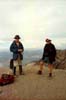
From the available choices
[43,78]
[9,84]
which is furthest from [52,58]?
[9,84]

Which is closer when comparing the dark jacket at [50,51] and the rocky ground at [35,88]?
the rocky ground at [35,88]

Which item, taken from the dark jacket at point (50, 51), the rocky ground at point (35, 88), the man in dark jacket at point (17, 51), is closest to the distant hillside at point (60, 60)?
the rocky ground at point (35, 88)

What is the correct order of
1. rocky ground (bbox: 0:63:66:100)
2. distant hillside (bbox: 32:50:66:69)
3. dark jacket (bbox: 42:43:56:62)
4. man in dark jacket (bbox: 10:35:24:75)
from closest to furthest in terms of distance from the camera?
1. rocky ground (bbox: 0:63:66:100)
2. dark jacket (bbox: 42:43:56:62)
3. man in dark jacket (bbox: 10:35:24:75)
4. distant hillside (bbox: 32:50:66:69)

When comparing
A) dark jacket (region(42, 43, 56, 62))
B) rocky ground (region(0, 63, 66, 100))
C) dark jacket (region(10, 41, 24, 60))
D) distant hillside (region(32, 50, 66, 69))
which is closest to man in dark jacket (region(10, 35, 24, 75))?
dark jacket (region(10, 41, 24, 60))

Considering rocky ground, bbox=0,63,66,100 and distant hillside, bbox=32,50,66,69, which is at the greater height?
distant hillside, bbox=32,50,66,69

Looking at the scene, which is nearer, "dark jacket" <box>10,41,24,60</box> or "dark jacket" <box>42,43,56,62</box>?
"dark jacket" <box>42,43,56,62</box>

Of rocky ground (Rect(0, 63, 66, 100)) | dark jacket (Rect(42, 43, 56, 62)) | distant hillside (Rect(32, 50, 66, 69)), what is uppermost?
dark jacket (Rect(42, 43, 56, 62))

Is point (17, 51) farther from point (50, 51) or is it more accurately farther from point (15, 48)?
point (50, 51)

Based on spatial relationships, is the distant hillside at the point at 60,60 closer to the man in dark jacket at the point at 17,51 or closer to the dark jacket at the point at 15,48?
the man in dark jacket at the point at 17,51

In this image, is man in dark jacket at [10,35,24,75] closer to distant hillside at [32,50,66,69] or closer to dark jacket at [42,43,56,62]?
dark jacket at [42,43,56,62]

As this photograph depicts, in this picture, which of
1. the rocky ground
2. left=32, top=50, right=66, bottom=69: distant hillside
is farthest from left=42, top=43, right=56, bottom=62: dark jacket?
left=32, top=50, right=66, bottom=69: distant hillside

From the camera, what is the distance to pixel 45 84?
1697cm

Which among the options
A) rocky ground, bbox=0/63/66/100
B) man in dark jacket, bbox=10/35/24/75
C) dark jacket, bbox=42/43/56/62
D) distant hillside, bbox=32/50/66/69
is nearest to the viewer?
rocky ground, bbox=0/63/66/100

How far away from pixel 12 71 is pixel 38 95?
4191 millimetres
